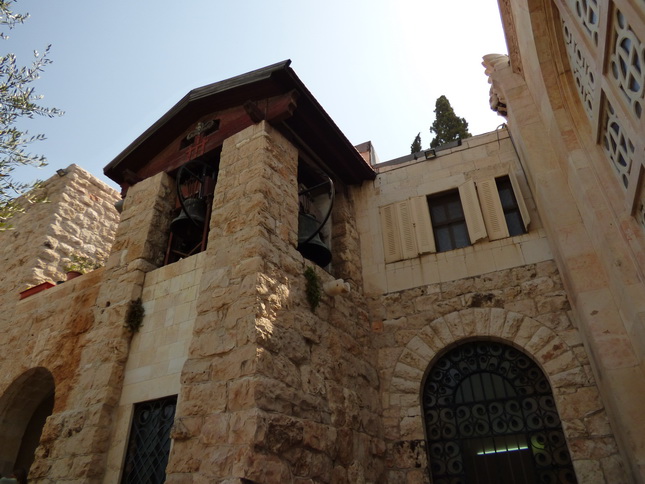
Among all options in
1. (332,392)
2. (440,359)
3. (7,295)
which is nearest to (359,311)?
(440,359)

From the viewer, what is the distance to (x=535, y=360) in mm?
5406

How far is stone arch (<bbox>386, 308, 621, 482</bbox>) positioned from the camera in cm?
471

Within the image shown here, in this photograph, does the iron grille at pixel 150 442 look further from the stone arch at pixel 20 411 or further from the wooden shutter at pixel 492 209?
the wooden shutter at pixel 492 209

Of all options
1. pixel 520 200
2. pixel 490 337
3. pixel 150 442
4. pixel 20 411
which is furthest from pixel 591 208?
pixel 20 411

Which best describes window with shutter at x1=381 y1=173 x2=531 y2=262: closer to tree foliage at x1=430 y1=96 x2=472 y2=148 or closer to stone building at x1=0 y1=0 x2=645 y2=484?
stone building at x1=0 y1=0 x2=645 y2=484

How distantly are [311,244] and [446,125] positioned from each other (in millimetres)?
8396

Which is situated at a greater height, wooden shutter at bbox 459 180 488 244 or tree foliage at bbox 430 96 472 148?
tree foliage at bbox 430 96 472 148

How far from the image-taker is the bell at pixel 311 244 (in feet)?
19.3

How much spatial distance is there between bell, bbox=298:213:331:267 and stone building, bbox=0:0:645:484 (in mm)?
→ 50

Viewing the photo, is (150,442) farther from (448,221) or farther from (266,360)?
(448,221)

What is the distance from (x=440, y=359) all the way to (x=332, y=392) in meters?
1.78

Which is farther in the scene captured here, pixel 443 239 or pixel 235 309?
pixel 443 239

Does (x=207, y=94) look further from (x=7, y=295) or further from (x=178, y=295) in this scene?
(x=7, y=295)

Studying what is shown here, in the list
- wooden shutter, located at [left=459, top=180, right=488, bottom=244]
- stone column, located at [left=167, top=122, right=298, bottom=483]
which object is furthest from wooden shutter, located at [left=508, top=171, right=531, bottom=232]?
stone column, located at [left=167, top=122, right=298, bottom=483]
